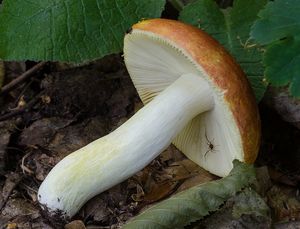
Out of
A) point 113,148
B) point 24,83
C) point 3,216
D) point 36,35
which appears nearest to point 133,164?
point 113,148

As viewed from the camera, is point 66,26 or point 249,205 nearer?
point 249,205

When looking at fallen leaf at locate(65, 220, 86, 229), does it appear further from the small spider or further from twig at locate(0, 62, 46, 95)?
twig at locate(0, 62, 46, 95)

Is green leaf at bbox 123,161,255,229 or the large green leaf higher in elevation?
the large green leaf

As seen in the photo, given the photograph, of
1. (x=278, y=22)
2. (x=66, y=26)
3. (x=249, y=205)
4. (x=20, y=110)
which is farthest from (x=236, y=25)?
(x=20, y=110)

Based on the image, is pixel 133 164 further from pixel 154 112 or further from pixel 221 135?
pixel 221 135

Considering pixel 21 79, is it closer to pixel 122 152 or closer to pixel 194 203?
pixel 122 152

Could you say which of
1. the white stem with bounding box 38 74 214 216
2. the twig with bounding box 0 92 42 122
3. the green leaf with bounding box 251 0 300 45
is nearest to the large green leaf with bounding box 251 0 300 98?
the green leaf with bounding box 251 0 300 45

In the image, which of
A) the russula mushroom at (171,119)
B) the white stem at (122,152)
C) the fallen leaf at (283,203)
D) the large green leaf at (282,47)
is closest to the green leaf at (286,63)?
the large green leaf at (282,47)
